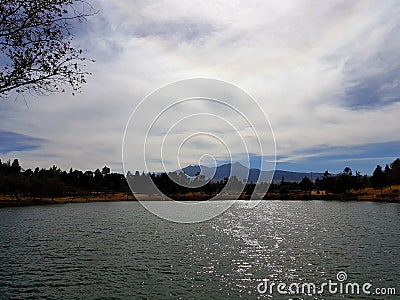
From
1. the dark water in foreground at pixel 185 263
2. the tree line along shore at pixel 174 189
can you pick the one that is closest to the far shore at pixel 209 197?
the tree line along shore at pixel 174 189

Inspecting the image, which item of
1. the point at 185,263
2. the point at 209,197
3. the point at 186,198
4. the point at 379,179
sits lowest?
the point at 185,263

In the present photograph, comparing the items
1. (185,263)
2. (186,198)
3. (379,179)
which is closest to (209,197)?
(186,198)

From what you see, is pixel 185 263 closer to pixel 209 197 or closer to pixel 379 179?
pixel 209 197

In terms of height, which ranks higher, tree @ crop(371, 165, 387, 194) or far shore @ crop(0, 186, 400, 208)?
tree @ crop(371, 165, 387, 194)

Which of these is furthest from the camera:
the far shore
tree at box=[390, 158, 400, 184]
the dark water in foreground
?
tree at box=[390, 158, 400, 184]

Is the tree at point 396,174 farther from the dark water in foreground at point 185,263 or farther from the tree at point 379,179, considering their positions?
the dark water in foreground at point 185,263

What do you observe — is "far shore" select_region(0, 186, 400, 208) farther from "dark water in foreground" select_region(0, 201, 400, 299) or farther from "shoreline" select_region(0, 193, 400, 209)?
"dark water in foreground" select_region(0, 201, 400, 299)

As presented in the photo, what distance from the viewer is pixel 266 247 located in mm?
35125

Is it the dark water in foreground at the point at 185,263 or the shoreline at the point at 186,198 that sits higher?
the shoreline at the point at 186,198

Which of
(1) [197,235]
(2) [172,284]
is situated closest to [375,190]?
(1) [197,235]

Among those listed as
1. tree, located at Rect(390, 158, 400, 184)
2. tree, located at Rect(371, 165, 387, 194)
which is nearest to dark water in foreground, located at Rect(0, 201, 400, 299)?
tree, located at Rect(390, 158, 400, 184)

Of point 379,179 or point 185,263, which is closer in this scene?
point 185,263

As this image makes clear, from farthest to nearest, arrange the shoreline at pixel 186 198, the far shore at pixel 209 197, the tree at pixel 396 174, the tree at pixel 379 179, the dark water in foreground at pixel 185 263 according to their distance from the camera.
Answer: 1. the tree at pixel 379 179
2. the tree at pixel 396 174
3. the far shore at pixel 209 197
4. the shoreline at pixel 186 198
5. the dark water in foreground at pixel 185 263

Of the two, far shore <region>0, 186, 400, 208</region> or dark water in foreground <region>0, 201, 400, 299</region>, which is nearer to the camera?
dark water in foreground <region>0, 201, 400, 299</region>
